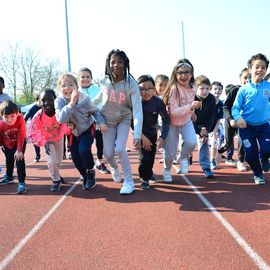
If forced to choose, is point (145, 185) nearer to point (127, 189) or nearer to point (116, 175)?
point (127, 189)

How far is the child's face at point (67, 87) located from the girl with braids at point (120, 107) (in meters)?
0.50

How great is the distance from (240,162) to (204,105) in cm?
149

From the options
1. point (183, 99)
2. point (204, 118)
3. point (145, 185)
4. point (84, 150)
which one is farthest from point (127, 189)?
point (204, 118)

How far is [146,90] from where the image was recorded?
5379 mm

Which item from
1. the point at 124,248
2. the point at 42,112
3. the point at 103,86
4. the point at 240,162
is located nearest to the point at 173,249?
the point at 124,248

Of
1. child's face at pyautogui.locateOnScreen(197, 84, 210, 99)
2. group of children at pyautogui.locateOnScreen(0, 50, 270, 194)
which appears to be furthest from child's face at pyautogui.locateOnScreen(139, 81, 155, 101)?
child's face at pyautogui.locateOnScreen(197, 84, 210, 99)

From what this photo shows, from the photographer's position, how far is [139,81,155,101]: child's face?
5.38m

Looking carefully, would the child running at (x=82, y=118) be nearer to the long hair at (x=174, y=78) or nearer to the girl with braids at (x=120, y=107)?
the girl with braids at (x=120, y=107)

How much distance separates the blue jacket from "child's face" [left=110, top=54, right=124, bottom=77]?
6.09 ft

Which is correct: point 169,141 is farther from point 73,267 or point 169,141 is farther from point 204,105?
point 73,267

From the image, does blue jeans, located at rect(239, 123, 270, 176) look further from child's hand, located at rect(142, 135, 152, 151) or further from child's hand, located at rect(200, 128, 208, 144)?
child's hand, located at rect(142, 135, 152, 151)

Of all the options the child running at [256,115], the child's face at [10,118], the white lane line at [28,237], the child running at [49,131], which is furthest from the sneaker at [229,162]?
the child's face at [10,118]

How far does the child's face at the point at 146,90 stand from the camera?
212 inches

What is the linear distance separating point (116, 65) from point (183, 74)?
3.60ft
